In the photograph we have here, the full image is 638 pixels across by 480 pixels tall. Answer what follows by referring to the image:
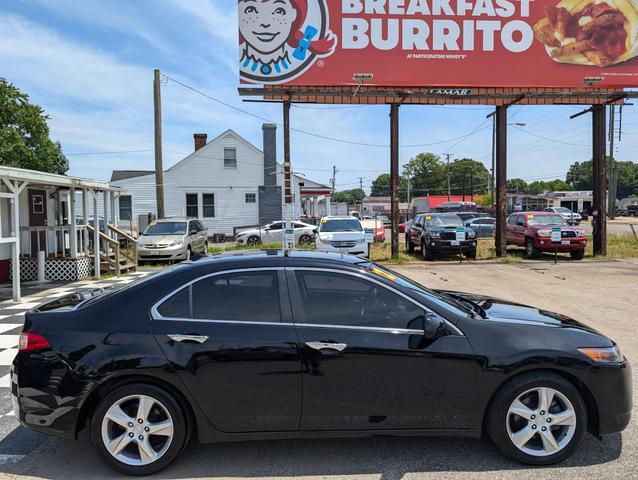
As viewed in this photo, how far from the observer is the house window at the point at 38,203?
1417cm

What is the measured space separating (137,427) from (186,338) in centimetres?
69

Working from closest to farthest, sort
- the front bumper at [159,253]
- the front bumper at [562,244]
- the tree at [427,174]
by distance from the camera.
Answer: the front bumper at [562,244], the front bumper at [159,253], the tree at [427,174]

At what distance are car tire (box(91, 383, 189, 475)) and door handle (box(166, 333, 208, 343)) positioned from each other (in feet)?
1.19

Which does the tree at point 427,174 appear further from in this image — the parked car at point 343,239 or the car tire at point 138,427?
the car tire at point 138,427

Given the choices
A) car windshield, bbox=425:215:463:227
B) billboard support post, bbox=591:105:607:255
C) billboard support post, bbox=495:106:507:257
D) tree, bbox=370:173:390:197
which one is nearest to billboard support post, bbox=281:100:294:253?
car windshield, bbox=425:215:463:227

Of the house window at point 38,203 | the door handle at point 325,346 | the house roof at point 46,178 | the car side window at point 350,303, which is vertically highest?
the house roof at point 46,178

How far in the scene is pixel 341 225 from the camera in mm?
17250

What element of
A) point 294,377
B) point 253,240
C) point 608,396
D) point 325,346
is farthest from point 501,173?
point 294,377

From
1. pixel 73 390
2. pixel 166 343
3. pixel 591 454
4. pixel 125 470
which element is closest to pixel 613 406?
pixel 591 454

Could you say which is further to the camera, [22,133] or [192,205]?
[22,133]

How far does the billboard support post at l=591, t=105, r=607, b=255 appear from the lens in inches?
703

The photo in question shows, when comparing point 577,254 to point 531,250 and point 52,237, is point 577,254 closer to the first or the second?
point 531,250

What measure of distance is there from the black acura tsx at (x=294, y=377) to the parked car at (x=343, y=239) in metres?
12.1

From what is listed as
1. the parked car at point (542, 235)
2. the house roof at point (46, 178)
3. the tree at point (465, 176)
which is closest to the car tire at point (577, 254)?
the parked car at point (542, 235)
